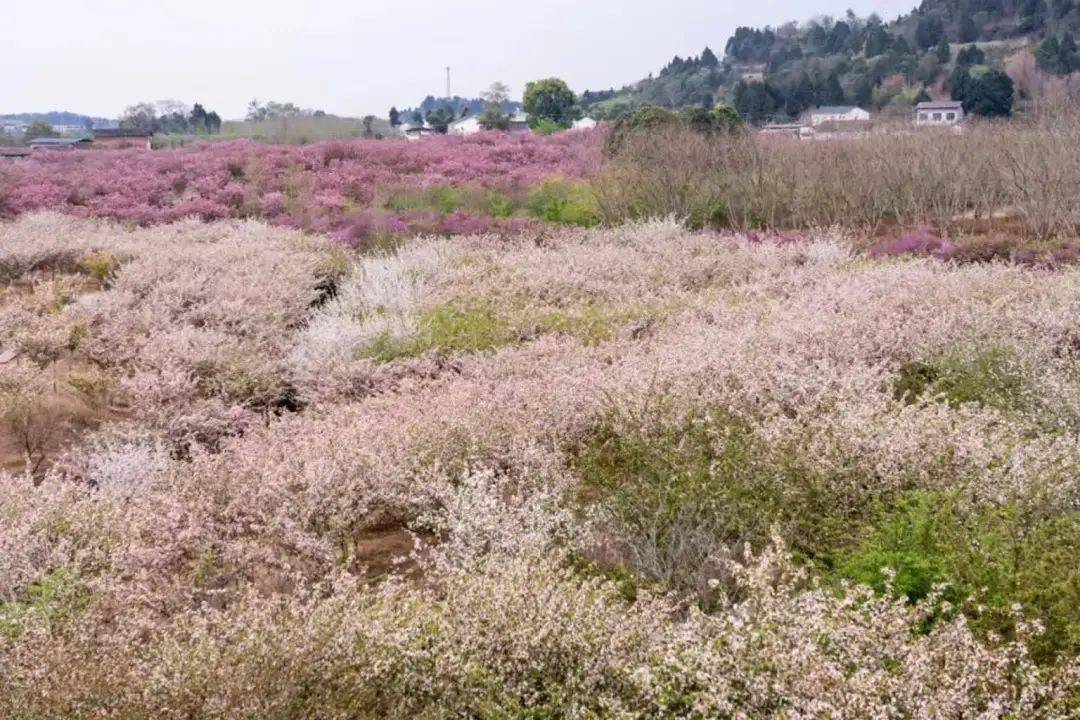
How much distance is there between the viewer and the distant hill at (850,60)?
201 feet

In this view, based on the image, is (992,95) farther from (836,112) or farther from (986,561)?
(986,561)

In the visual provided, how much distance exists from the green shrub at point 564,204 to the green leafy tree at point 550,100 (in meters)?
30.4

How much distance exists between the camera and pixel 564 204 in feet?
57.1

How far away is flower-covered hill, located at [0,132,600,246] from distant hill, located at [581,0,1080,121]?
29469mm

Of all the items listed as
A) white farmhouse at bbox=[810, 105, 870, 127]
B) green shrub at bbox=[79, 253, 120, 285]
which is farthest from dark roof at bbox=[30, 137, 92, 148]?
white farmhouse at bbox=[810, 105, 870, 127]

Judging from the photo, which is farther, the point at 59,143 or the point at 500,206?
the point at 59,143

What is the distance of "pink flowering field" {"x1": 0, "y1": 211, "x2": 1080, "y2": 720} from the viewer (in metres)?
2.75

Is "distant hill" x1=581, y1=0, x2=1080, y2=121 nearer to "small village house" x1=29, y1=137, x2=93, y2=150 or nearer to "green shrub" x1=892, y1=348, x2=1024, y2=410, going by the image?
"small village house" x1=29, y1=137, x2=93, y2=150

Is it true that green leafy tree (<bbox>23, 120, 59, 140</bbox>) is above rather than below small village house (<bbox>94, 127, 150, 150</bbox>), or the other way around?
above

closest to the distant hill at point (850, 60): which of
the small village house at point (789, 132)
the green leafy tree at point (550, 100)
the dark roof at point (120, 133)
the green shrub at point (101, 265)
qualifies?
the green leafy tree at point (550, 100)

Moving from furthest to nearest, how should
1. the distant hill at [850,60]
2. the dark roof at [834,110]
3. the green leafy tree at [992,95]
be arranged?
1. the distant hill at [850,60]
2. the dark roof at [834,110]
3. the green leafy tree at [992,95]

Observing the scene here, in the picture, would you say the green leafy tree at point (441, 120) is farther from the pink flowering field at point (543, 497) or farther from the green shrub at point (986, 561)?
the green shrub at point (986, 561)

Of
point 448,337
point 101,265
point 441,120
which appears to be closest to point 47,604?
point 448,337

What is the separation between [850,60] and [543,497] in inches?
3233
